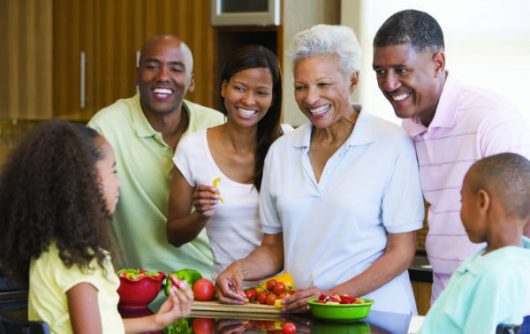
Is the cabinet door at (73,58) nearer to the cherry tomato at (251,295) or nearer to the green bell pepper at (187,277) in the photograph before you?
the green bell pepper at (187,277)

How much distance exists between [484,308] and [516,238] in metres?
0.21

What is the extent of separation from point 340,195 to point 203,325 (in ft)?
1.70

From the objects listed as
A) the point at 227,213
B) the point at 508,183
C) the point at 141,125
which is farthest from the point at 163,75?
the point at 508,183

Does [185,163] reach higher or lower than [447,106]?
lower

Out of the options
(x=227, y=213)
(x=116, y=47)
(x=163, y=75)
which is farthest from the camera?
(x=116, y=47)

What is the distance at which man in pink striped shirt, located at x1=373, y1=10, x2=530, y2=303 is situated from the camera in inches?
97.7

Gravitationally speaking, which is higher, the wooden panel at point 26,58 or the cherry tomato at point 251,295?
the wooden panel at point 26,58

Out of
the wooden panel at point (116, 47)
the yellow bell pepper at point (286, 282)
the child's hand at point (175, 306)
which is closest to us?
the child's hand at point (175, 306)

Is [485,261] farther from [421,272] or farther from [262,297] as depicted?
[421,272]

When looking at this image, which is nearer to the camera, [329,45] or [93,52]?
[329,45]

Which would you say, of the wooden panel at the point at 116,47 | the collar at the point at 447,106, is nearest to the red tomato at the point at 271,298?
the collar at the point at 447,106

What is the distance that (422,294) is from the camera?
3912 millimetres

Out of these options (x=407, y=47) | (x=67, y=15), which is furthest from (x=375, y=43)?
(x=67, y=15)

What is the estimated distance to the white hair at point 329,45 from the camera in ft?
8.70
